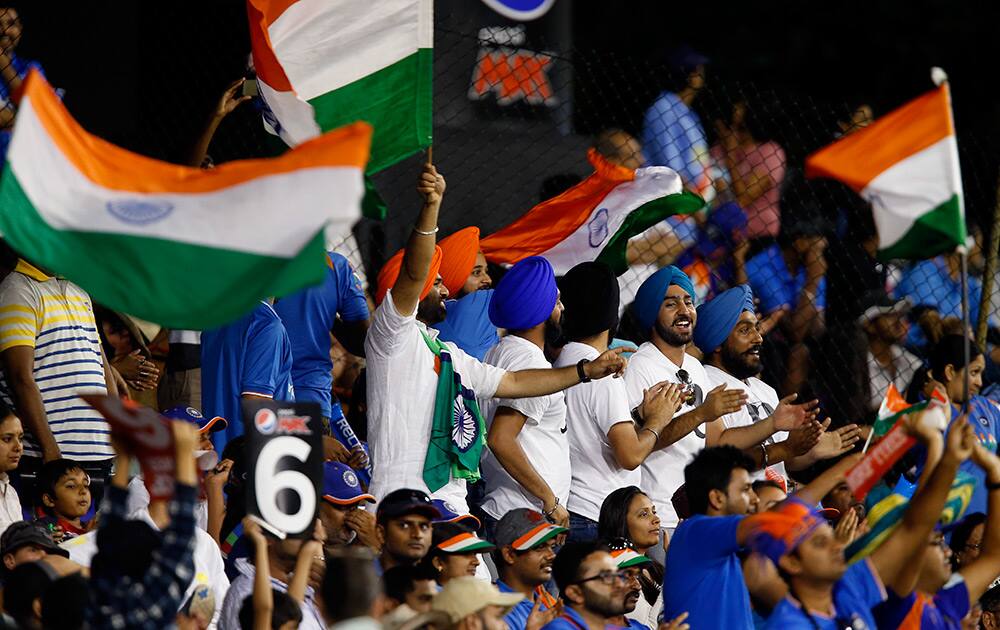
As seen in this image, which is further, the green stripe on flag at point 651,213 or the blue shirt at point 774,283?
the blue shirt at point 774,283

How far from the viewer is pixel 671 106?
1092cm

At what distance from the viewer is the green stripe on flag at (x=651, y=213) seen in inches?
387

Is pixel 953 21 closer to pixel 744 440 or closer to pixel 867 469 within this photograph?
pixel 744 440

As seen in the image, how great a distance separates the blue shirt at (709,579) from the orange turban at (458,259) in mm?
2525

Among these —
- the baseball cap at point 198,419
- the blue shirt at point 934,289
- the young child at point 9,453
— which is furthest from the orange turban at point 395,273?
the blue shirt at point 934,289

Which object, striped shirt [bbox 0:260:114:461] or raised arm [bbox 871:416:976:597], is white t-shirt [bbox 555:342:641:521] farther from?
striped shirt [bbox 0:260:114:461]

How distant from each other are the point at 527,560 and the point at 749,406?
7.53 ft

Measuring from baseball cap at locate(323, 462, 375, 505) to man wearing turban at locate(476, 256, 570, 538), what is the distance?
65 cm

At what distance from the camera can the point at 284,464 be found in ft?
19.9

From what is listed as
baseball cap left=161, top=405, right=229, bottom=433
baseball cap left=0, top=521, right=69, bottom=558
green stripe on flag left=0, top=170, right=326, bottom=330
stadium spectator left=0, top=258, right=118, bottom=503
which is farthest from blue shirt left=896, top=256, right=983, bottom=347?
green stripe on flag left=0, top=170, right=326, bottom=330

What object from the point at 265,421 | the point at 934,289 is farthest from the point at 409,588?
the point at 934,289

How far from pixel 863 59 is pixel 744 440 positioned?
9.16 metres

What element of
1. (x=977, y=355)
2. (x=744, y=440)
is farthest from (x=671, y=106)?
(x=744, y=440)

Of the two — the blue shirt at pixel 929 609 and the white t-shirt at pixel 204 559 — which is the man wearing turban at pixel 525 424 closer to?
the white t-shirt at pixel 204 559
